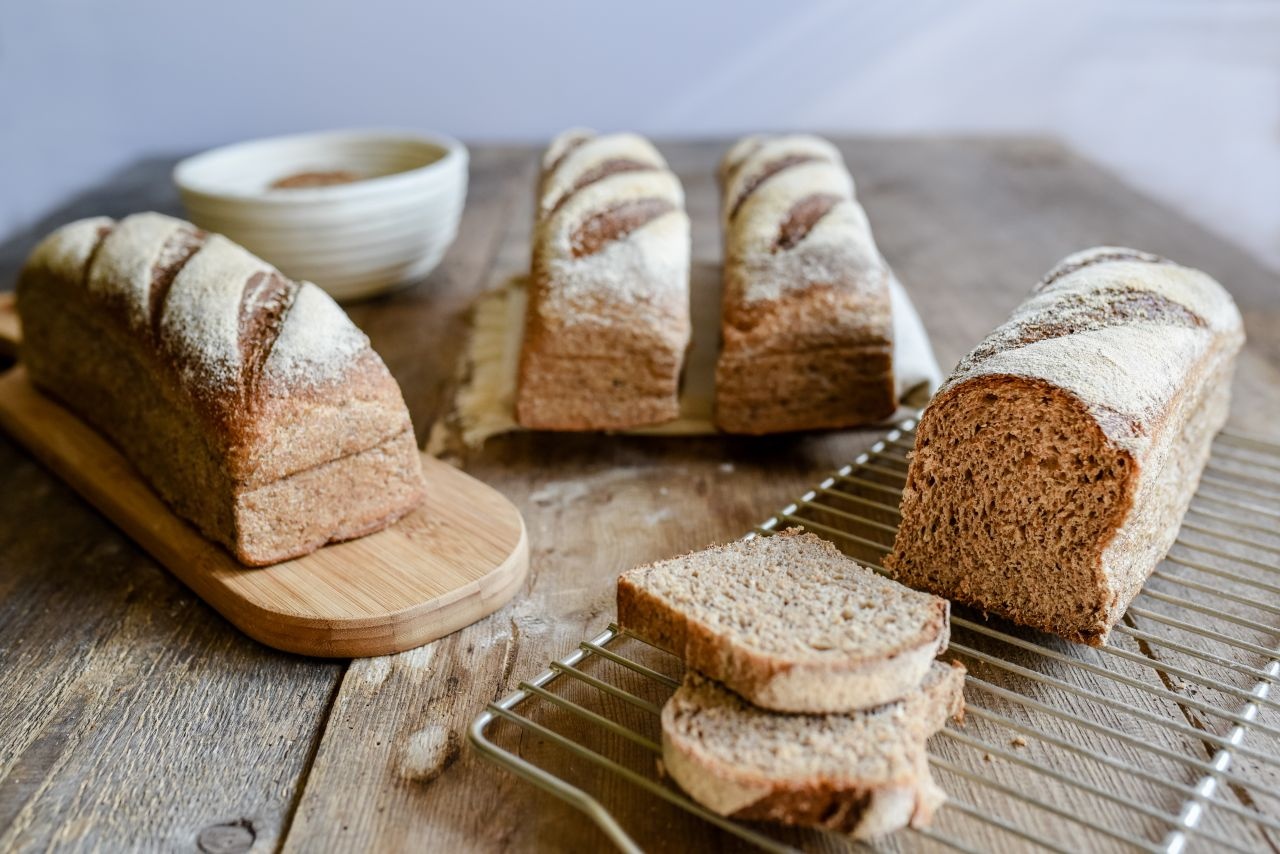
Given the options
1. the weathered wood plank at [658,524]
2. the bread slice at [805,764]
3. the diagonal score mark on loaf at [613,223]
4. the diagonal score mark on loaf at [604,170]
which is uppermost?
the diagonal score mark on loaf at [604,170]

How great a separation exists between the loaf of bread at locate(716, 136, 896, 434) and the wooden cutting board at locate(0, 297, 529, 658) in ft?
2.32

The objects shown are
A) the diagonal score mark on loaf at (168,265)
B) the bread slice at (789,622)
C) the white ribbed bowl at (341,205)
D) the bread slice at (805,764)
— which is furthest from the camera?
the white ribbed bowl at (341,205)

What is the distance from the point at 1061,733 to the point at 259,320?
1.66 metres

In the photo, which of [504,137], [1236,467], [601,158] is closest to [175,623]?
[601,158]

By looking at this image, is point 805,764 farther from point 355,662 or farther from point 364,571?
point 364,571

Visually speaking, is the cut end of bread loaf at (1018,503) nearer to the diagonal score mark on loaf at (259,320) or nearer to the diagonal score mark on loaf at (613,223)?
the diagonal score mark on loaf at (613,223)

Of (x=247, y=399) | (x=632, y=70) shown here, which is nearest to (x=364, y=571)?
(x=247, y=399)

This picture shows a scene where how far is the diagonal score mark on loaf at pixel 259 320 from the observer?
1947 millimetres

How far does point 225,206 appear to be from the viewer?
3002 mm

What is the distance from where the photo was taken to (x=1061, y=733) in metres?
1.62

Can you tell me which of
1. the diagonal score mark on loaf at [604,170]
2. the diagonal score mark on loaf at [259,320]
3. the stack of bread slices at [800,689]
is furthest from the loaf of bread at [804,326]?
the diagonal score mark on loaf at [259,320]

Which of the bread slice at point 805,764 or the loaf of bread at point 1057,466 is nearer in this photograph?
the bread slice at point 805,764

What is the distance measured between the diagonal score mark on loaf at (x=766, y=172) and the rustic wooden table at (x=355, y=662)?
356 mm

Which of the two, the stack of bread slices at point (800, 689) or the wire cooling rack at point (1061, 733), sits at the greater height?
the stack of bread slices at point (800, 689)
